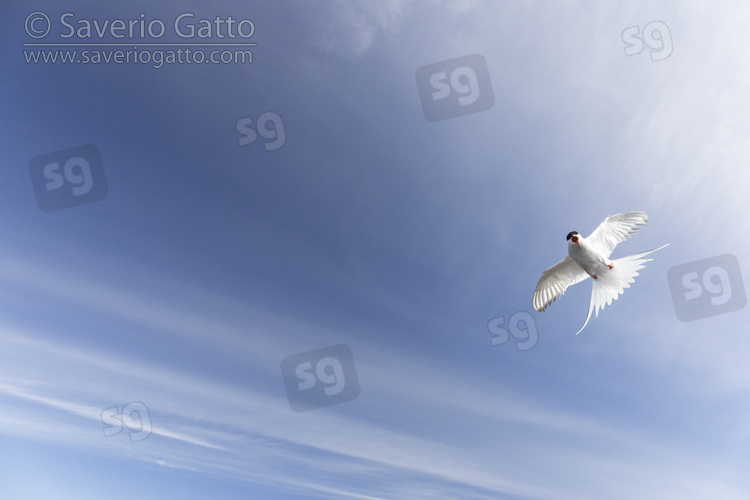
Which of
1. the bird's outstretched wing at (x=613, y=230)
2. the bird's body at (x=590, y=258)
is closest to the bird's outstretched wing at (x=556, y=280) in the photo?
the bird's body at (x=590, y=258)

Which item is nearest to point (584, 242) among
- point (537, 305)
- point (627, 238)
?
point (627, 238)

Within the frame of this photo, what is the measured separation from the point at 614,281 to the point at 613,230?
82.3 inches

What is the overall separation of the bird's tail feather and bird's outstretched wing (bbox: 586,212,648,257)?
0.73 m

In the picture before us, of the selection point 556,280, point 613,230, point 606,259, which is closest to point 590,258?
point 606,259

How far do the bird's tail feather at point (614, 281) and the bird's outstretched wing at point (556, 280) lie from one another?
929mm

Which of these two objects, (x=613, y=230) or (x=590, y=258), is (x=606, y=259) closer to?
(x=590, y=258)

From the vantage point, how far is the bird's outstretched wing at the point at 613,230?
15.0 meters

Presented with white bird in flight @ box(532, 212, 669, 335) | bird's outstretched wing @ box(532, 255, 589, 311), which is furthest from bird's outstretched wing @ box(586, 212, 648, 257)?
bird's outstretched wing @ box(532, 255, 589, 311)

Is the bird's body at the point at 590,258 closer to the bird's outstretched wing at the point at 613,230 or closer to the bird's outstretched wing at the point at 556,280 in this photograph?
the bird's outstretched wing at the point at 613,230

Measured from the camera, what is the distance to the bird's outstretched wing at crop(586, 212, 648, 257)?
15.0 metres

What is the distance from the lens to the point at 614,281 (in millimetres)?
15133

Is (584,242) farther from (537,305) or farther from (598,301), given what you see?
(537,305)

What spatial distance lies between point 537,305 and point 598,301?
252 cm

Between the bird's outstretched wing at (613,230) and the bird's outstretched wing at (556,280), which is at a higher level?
the bird's outstretched wing at (613,230)
